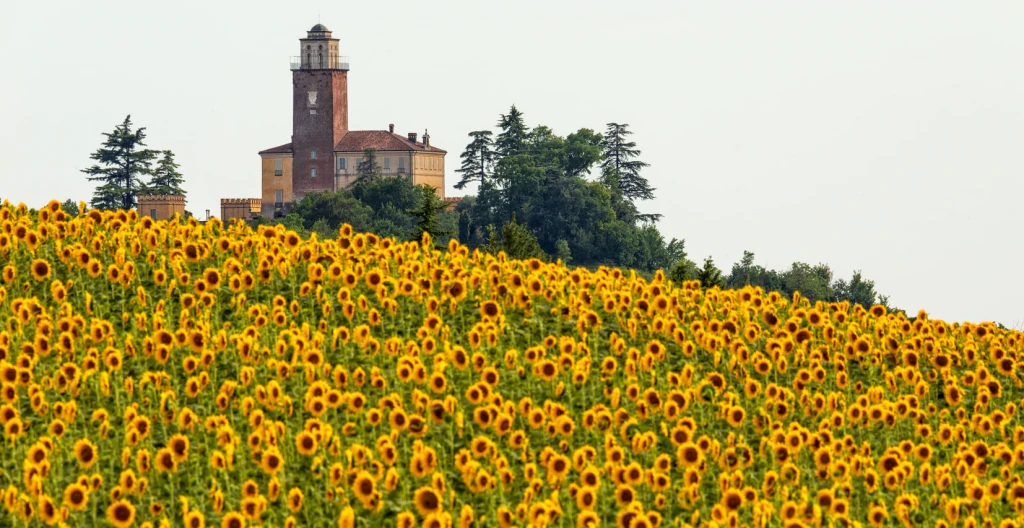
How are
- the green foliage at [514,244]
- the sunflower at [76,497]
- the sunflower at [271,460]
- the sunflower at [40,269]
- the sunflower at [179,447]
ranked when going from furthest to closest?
the green foliage at [514,244] → the sunflower at [40,269] → the sunflower at [179,447] → the sunflower at [271,460] → the sunflower at [76,497]

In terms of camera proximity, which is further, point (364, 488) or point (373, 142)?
point (373, 142)

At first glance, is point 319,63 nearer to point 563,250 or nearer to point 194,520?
point 563,250

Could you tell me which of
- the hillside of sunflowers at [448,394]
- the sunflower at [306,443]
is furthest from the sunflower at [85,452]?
the sunflower at [306,443]

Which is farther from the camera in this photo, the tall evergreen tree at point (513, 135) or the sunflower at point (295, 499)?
the tall evergreen tree at point (513, 135)

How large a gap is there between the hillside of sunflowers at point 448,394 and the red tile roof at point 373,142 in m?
118

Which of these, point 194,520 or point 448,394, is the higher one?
point 448,394

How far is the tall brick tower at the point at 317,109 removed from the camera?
133 metres

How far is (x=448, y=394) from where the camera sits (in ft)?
46.1

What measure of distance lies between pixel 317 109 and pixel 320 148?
355 centimetres

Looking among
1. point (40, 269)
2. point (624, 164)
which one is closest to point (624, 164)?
point (624, 164)

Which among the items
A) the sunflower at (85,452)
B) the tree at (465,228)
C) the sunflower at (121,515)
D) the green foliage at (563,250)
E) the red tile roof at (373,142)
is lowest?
→ the sunflower at (121,515)

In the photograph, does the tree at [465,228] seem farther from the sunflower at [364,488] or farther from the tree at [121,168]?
the sunflower at [364,488]

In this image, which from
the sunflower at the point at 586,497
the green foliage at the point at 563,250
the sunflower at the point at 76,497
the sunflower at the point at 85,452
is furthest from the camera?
the green foliage at the point at 563,250

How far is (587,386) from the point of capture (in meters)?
14.9
